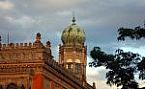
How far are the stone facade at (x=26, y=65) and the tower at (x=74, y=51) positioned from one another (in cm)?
2366

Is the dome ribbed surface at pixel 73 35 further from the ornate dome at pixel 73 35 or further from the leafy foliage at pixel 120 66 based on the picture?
the leafy foliage at pixel 120 66

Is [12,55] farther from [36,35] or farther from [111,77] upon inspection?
[111,77]

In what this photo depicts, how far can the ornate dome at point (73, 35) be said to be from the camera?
307ft

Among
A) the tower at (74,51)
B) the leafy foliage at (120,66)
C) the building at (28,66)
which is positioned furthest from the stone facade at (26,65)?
the leafy foliage at (120,66)

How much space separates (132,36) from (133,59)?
3.28 ft

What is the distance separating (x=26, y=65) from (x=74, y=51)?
26.8 meters

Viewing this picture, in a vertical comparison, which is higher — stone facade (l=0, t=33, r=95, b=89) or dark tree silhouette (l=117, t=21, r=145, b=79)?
dark tree silhouette (l=117, t=21, r=145, b=79)

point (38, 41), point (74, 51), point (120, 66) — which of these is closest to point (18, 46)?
point (38, 41)

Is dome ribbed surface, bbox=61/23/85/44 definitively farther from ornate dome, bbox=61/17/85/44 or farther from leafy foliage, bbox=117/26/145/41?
leafy foliage, bbox=117/26/145/41

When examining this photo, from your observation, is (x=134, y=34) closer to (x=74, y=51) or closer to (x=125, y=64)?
(x=125, y=64)

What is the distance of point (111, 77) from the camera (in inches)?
1052

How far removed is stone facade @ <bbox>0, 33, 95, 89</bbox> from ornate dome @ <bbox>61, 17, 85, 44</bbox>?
2393 centimetres

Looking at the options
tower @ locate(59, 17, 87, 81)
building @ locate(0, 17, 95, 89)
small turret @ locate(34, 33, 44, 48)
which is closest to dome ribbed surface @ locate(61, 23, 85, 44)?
tower @ locate(59, 17, 87, 81)

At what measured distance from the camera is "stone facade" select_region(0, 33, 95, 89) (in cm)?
6650
